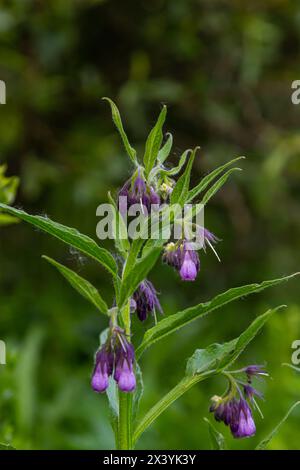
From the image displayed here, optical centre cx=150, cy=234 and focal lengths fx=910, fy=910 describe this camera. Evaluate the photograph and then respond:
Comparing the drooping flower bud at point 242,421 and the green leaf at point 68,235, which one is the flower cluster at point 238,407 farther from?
the green leaf at point 68,235

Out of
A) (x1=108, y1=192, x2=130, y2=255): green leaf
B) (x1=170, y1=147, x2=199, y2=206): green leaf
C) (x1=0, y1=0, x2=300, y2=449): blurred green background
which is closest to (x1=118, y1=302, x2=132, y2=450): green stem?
(x1=108, y1=192, x2=130, y2=255): green leaf

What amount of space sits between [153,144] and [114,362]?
15.2 inches

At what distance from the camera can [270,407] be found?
11.0 feet

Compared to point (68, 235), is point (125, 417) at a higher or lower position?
lower

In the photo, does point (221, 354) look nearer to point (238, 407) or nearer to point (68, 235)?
point (238, 407)

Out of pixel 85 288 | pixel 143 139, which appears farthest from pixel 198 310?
pixel 143 139

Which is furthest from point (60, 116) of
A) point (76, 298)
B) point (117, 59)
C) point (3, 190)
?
point (3, 190)

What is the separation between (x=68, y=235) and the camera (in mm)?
1532

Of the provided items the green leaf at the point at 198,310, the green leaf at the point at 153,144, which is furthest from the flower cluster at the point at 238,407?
the green leaf at the point at 153,144

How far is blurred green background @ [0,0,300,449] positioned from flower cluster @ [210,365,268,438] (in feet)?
7.00

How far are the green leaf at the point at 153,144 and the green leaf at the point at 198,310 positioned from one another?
254 millimetres

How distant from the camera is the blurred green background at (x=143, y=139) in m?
4.17

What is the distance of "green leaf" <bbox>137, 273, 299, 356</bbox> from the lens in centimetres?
156

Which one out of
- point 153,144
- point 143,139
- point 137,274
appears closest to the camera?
point 137,274
